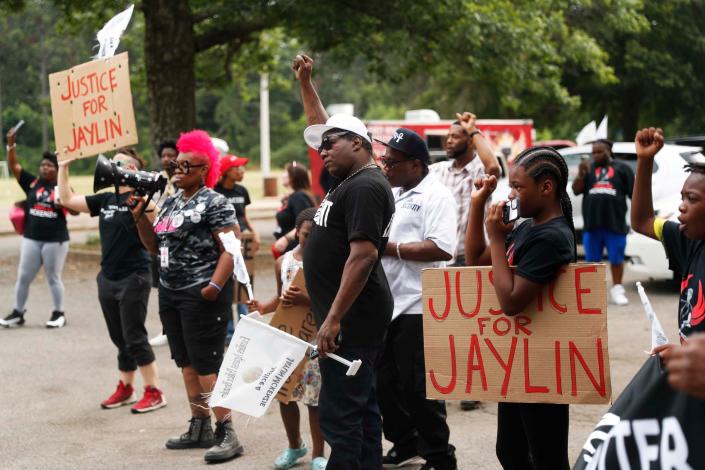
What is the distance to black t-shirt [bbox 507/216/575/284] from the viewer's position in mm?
4102

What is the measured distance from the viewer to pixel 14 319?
11023 mm

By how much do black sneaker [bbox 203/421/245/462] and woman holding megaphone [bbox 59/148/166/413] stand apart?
Answer: 137 cm

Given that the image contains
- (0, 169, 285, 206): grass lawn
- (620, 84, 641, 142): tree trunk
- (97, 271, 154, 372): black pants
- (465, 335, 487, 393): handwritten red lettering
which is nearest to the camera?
(465, 335, 487, 393): handwritten red lettering

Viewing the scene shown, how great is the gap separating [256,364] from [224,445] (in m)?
1.62

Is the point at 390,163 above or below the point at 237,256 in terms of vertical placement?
above

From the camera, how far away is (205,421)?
6.52m

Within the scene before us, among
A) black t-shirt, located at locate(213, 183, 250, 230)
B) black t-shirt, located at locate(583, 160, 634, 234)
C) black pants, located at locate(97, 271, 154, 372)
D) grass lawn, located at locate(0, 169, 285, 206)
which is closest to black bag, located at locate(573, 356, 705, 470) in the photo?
black pants, located at locate(97, 271, 154, 372)

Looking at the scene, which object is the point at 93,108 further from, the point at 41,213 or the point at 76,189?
the point at 76,189

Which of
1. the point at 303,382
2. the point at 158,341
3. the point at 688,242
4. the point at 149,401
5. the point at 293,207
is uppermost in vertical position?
the point at 688,242

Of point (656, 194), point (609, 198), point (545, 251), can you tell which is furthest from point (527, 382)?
point (656, 194)

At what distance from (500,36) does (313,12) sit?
122 inches

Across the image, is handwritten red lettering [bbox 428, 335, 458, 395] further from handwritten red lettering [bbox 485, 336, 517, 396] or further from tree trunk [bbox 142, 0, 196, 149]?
tree trunk [bbox 142, 0, 196, 149]

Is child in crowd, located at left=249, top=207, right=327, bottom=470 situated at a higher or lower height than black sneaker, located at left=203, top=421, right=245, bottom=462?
higher

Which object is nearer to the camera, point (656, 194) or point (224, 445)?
point (224, 445)
